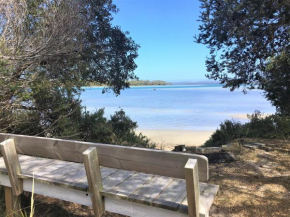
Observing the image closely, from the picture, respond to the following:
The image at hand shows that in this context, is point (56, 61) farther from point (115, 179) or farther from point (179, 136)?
point (179, 136)

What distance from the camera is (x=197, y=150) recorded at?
624 centimetres

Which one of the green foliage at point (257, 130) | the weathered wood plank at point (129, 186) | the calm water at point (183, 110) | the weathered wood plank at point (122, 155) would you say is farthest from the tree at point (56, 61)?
the green foliage at point (257, 130)

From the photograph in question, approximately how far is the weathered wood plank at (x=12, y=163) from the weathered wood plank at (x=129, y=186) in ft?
3.78

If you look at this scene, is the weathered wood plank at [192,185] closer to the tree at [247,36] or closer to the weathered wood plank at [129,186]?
the weathered wood plank at [129,186]

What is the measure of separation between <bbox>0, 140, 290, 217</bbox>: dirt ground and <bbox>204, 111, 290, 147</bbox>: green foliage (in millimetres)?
2676

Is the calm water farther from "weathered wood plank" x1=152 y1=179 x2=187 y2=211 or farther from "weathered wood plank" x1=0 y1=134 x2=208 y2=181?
"weathered wood plank" x1=152 y1=179 x2=187 y2=211

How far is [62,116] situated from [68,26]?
2.05 metres

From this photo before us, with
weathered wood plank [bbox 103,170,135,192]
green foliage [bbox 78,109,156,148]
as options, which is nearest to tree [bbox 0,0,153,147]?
green foliage [bbox 78,109,156,148]

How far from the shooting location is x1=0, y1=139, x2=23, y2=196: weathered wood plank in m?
2.45

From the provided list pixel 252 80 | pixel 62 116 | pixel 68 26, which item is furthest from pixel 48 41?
pixel 252 80

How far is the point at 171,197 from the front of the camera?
6.72 feet

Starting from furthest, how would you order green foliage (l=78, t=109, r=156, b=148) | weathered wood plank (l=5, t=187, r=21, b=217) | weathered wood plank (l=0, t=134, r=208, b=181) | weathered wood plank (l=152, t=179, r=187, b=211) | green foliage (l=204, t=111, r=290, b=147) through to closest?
green foliage (l=204, t=111, r=290, b=147)
green foliage (l=78, t=109, r=156, b=148)
weathered wood plank (l=5, t=187, r=21, b=217)
weathered wood plank (l=152, t=179, r=187, b=211)
weathered wood plank (l=0, t=134, r=208, b=181)

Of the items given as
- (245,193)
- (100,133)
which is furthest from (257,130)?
(245,193)

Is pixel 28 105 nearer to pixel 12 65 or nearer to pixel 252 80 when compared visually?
pixel 12 65
